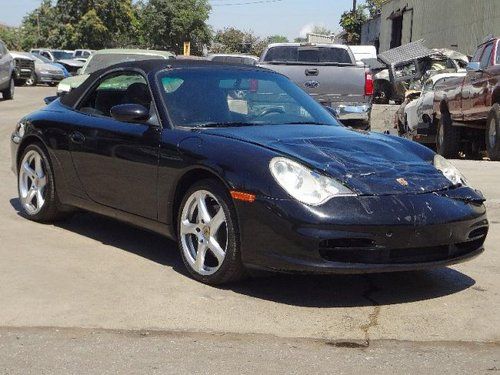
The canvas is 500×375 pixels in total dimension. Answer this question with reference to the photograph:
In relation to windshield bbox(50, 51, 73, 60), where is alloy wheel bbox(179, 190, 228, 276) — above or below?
below

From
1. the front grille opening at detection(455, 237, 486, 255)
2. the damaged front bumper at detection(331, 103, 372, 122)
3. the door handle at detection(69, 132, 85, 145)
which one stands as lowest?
the front grille opening at detection(455, 237, 486, 255)

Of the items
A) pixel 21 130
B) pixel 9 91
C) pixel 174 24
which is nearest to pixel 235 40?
pixel 174 24

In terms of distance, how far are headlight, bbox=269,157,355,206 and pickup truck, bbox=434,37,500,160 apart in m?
6.99

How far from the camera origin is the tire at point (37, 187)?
668 cm

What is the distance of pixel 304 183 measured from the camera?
4.72 m

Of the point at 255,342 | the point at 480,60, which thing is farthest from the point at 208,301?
the point at 480,60

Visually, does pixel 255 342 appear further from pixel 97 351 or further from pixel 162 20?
pixel 162 20

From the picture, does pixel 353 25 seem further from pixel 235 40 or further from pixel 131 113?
pixel 131 113

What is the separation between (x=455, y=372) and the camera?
149 inches

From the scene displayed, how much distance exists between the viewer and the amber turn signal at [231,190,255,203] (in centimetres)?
474

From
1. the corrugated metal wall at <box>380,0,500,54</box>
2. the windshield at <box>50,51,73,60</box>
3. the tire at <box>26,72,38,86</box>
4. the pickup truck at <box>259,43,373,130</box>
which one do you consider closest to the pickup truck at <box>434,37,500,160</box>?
the pickup truck at <box>259,43,373,130</box>

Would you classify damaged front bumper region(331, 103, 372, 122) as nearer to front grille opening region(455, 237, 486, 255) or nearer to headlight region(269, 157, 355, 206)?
front grille opening region(455, 237, 486, 255)

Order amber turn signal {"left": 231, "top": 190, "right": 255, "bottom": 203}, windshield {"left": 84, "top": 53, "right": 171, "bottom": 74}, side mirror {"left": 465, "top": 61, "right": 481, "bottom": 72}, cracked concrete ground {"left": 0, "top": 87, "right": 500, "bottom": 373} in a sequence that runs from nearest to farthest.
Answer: cracked concrete ground {"left": 0, "top": 87, "right": 500, "bottom": 373}, amber turn signal {"left": 231, "top": 190, "right": 255, "bottom": 203}, side mirror {"left": 465, "top": 61, "right": 481, "bottom": 72}, windshield {"left": 84, "top": 53, "right": 171, "bottom": 74}

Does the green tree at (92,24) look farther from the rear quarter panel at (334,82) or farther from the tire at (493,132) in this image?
the tire at (493,132)
